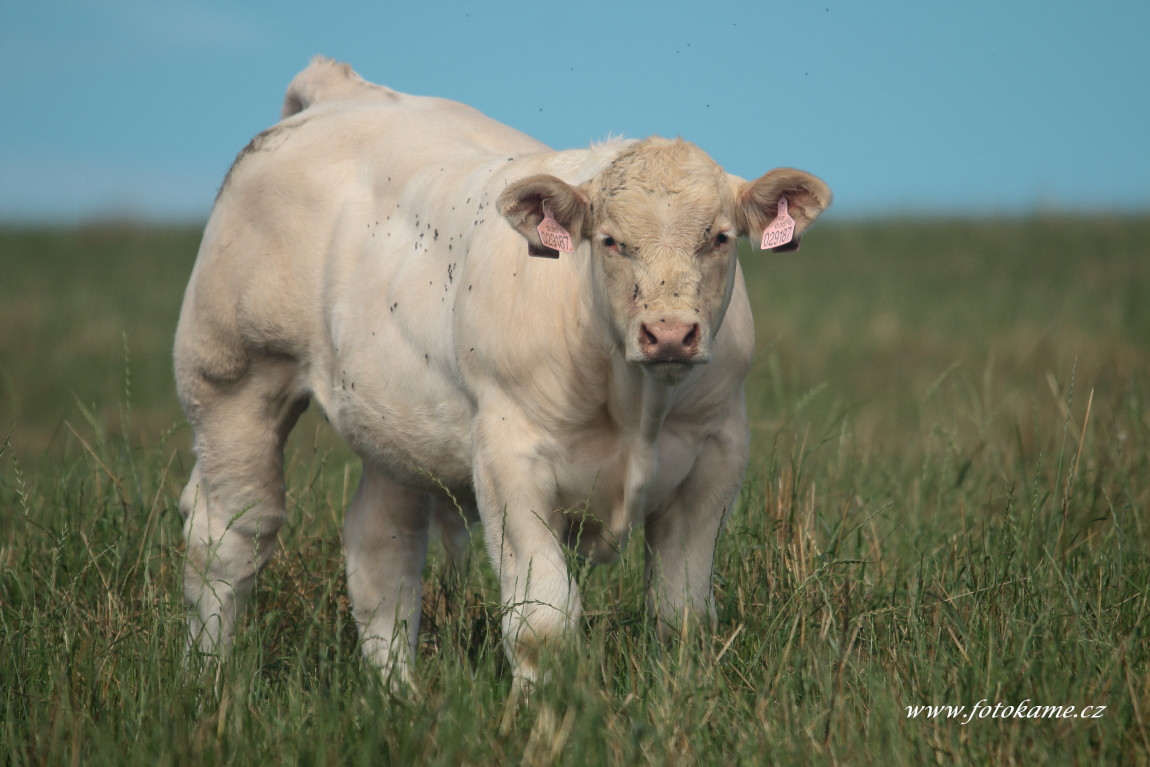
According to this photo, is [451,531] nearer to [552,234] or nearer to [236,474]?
[236,474]

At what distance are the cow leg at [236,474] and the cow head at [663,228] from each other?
1663 millimetres

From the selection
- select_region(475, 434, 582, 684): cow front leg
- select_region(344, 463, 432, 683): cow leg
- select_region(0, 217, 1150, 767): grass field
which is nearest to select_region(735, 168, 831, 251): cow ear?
select_region(475, 434, 582, 684): cow front leg

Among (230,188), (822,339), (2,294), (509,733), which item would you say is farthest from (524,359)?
(2,294)

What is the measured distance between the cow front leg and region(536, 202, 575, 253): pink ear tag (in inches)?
23.8

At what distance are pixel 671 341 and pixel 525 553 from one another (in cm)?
83

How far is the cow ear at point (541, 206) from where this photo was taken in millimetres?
3365

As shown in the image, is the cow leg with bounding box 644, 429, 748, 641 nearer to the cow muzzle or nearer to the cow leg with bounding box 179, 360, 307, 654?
the cow muzzle

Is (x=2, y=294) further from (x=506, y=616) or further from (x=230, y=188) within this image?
(x=506, y=616)

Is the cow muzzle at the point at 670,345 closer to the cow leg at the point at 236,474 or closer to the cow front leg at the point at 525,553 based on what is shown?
the cow front leg at the point at 525,553

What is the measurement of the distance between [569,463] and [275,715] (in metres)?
1.08

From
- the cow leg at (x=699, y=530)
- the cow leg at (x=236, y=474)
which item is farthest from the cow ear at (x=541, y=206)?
the cow leg at (x=236, y=474)

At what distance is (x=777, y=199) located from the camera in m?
3.54

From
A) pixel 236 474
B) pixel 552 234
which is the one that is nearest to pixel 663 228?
pixel 552 234

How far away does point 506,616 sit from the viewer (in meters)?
3.51
